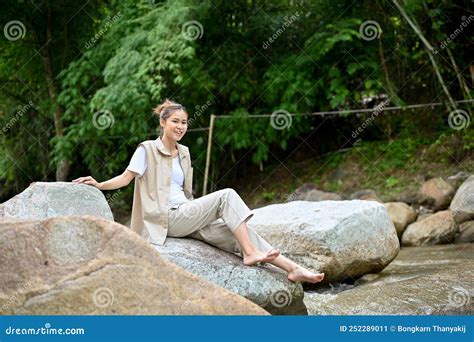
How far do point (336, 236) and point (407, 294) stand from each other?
0.75m

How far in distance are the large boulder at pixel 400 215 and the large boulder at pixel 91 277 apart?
202 inches

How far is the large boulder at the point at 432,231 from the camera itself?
23.8ft

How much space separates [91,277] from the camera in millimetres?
3049

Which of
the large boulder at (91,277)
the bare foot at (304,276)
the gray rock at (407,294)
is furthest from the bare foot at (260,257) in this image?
the large boulder at (91,277)

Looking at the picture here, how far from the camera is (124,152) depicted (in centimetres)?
1077

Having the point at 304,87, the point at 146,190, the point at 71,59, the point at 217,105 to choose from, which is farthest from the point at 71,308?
the point at 71,59

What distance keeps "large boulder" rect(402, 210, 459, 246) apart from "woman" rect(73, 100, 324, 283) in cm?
373

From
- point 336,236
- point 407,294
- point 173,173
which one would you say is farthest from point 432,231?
point 173,173

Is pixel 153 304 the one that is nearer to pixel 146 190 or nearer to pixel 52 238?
pixel 52 238

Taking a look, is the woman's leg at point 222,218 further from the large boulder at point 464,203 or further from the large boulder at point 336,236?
the large boulder at point 464,203

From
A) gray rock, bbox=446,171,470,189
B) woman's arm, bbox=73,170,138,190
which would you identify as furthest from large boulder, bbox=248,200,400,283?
gray rock, bbox=446,171,470,189

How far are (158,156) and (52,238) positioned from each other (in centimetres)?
113

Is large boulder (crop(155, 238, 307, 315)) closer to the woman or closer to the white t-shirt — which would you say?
the woman

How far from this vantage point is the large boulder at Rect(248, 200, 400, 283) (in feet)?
16.5
